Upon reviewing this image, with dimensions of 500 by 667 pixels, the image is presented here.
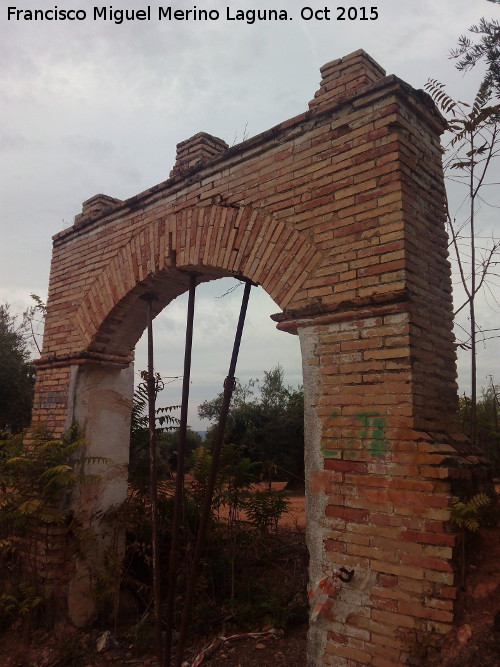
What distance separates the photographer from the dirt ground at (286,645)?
2.61 m

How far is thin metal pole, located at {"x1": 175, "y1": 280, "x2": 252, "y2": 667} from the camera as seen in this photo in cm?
402

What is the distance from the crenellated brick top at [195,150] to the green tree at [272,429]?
34.8 feet

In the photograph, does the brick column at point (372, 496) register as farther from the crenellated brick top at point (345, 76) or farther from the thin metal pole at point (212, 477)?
the crenellated brick top at point (345, 76)

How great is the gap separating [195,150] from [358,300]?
2748 mm

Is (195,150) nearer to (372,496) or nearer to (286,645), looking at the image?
(372,496)

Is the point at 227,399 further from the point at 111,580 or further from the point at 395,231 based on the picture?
the point at 111,580

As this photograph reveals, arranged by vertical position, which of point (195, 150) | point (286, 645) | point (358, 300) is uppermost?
point (195, 150)

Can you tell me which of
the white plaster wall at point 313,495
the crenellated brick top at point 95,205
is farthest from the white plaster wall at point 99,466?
the white plaster wall at point 313,495

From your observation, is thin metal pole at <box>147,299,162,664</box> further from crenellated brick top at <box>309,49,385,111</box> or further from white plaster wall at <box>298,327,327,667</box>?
crenellated brick top at <box>309,49,385,111</box>

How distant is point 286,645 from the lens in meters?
4.41

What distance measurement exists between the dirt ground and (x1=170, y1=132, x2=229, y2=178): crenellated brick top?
4.18m

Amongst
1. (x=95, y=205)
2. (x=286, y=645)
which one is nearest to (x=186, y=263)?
(x=95, y=205)

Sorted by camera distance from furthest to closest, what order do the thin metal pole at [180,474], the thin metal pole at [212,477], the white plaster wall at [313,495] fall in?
the thin metal pole at [180,474] < the thin metal pole at [212,477] < the white plaster wall at [313,495]

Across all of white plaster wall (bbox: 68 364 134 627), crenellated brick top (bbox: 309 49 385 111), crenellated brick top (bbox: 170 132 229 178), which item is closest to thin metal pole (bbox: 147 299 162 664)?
white plaster wall (bbox: 68 364 134 627)
